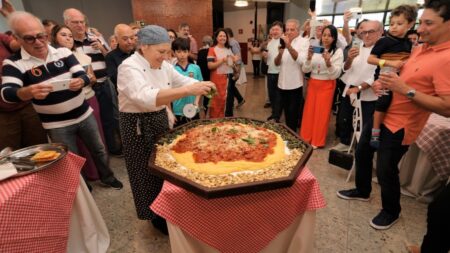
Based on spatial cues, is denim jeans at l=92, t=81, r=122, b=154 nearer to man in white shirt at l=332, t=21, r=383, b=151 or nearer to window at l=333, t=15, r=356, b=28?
man in white shirt at l=332, t=21, r=383, b=151

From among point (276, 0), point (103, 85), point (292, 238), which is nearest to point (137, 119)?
point (292, 238)

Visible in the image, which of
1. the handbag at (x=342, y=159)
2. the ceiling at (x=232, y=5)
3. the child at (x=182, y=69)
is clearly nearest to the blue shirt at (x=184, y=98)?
the child at (x=182, y=69)

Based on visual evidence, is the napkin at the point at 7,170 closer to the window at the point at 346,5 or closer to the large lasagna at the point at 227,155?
the large lasagna at the point at 227,155

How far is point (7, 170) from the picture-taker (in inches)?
46.4

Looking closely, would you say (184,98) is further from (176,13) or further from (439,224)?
(176,13)

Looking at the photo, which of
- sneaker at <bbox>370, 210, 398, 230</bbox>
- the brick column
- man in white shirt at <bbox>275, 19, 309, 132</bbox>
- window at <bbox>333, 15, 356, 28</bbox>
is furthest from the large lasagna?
the brick column

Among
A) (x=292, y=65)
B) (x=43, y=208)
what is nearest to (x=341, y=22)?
(x=292, y=65)

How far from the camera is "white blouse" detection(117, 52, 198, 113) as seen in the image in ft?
4.78

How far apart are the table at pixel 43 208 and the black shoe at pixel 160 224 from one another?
1.69ft

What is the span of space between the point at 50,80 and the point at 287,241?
2076 mm

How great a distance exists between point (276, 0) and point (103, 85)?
662 centimetres

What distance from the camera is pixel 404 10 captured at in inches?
74.9

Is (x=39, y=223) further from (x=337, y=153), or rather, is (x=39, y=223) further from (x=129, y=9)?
(x=129, y=9)

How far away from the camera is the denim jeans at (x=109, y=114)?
115 inches
